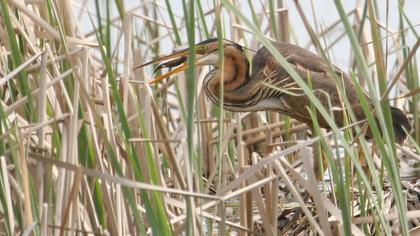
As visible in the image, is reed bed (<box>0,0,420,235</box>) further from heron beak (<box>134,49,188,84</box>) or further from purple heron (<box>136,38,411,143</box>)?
purple heron (<box>136,38,411,143</box>)

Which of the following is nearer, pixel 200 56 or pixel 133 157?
pixel 133 157

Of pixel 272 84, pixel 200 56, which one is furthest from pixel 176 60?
pixel 272 84

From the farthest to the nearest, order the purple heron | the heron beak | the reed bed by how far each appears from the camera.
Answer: the purple heron, the heron beak, the reed bed

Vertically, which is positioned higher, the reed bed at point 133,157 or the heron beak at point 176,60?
the heron beak at point 176,60

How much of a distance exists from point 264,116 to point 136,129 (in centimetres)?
221

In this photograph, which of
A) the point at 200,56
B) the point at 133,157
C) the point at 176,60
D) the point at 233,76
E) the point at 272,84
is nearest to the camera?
the point at 133,157

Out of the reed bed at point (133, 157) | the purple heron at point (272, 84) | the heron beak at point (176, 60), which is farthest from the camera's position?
the purple heron at point (272, 84)

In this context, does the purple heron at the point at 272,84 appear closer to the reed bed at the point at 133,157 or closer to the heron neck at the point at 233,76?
the heron neck at the point at 233,76

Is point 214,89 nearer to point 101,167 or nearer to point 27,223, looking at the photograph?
point 101,167

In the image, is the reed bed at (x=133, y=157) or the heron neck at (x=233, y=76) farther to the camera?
the heron neck at (x=233, y=76)

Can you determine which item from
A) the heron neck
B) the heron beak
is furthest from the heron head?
the heron neck

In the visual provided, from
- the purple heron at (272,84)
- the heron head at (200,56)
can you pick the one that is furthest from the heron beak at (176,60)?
the purple heron at (272,84)

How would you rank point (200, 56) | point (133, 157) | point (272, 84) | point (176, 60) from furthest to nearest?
point (272, 84), point (200, 56), point (176, 60), point (133, 157)

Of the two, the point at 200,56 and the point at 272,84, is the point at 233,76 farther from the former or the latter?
the point at 200,56
